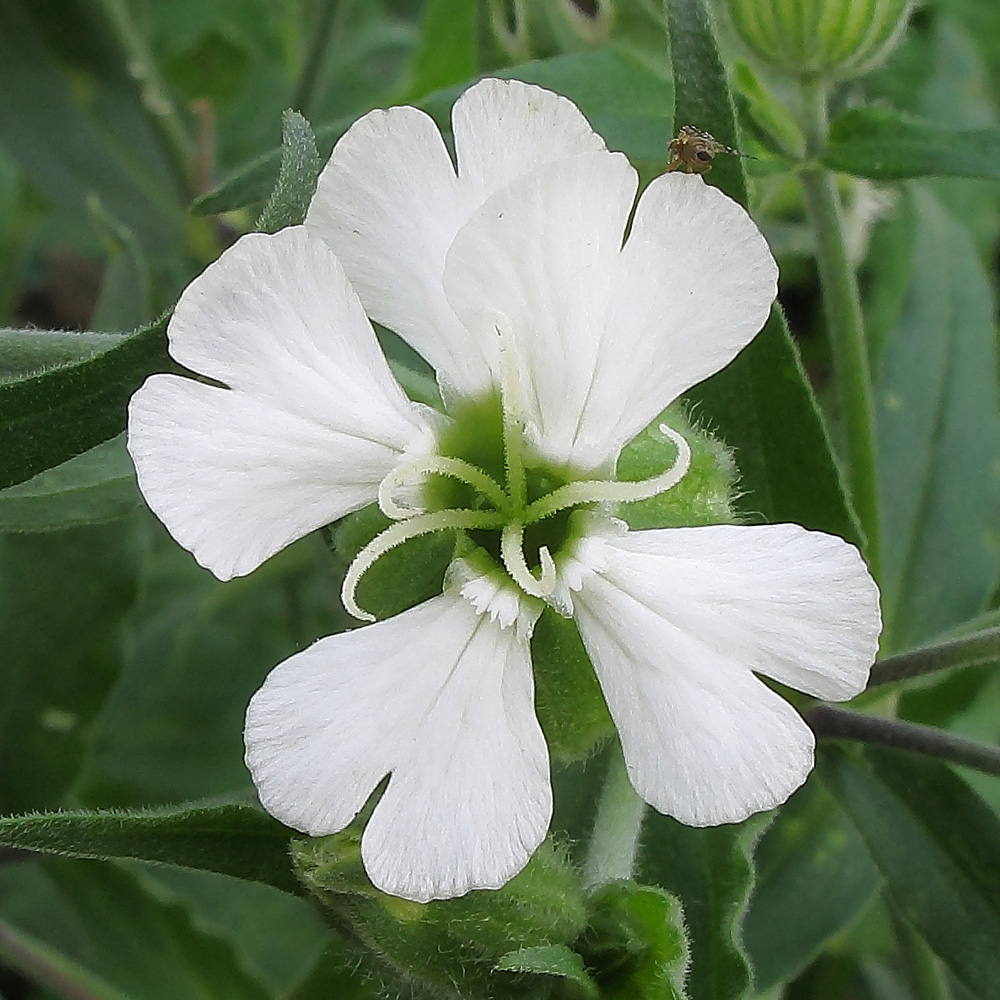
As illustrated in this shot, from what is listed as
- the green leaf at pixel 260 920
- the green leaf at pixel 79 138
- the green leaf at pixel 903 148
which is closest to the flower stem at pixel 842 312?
the green leaf at pixel 903 148

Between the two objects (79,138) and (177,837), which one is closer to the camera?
(177,837)

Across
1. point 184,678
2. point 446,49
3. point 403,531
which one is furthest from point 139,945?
point 446,49

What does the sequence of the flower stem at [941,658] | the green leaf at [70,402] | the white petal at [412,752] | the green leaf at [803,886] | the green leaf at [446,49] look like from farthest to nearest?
1. the green leaf at [446,49]
2. the green leaf at [803,886]
3. the flower stem at [941,658]
4. the green leaf at [70,402]
5. the white petal at [412,752]

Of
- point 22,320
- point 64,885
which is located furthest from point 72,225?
point 64,885

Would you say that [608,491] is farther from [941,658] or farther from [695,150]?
[941,658]

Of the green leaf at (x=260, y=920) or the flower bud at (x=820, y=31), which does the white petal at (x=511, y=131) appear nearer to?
the flower bud at (x=820, y=31)

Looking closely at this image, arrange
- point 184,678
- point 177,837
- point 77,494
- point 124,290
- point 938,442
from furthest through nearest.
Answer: point 184,678 < point 938,442 < point 124,290 < point 77,494 < point 177,837

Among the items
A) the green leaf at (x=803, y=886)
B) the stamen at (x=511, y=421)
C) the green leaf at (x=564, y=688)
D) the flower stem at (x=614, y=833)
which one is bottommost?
the green leaf at (x=803, y=886)

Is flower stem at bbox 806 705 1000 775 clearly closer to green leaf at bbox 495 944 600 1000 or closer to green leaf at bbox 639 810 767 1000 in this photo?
green leaf at bbox 639 810 767 1000
